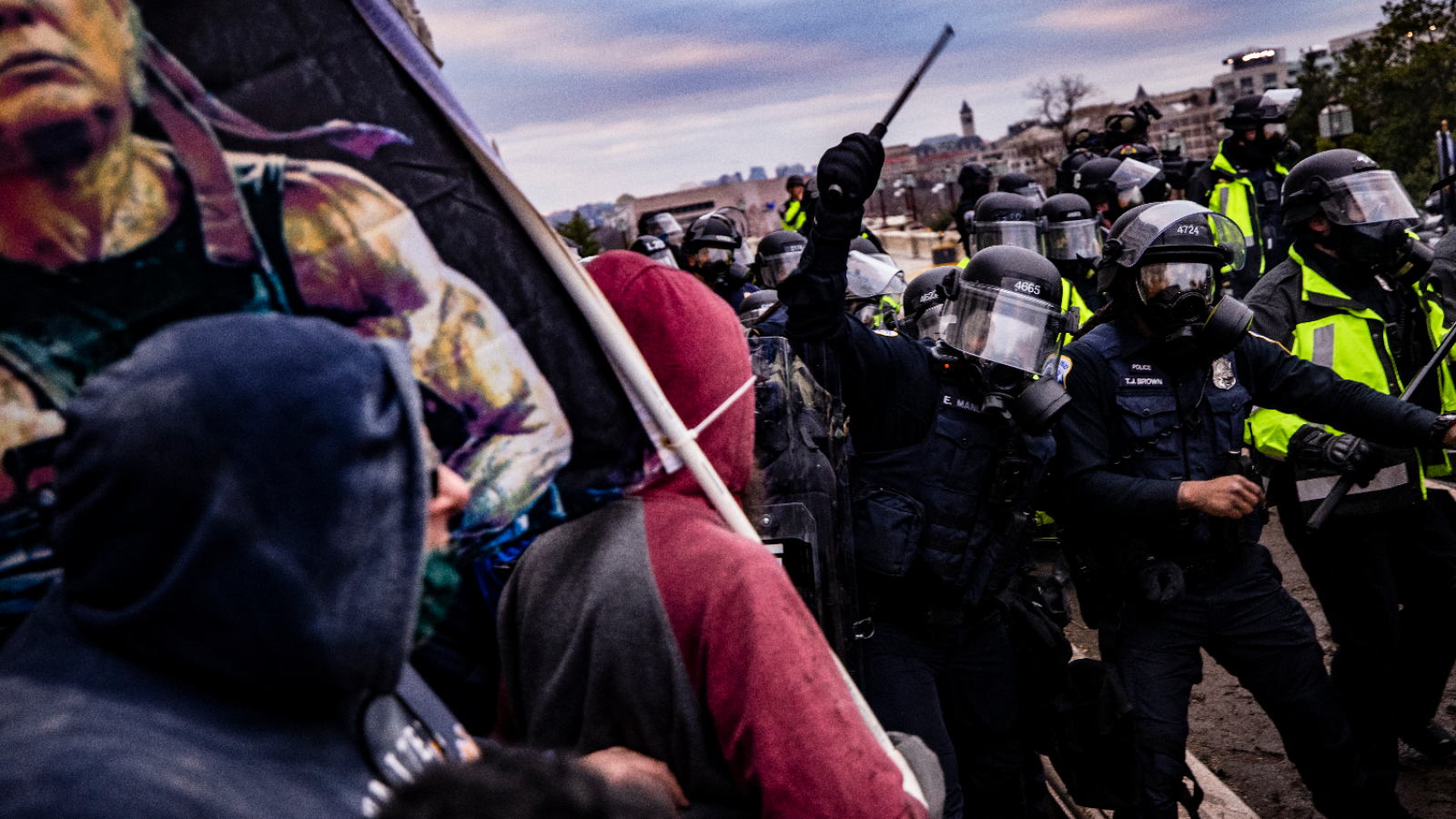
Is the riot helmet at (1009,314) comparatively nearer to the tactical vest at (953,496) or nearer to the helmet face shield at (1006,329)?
the helmet face shield at (1006,329)

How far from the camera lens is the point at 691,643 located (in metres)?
1.58

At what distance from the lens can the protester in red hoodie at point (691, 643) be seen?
4.98 feet

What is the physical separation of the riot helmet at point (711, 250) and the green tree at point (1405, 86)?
817 inches

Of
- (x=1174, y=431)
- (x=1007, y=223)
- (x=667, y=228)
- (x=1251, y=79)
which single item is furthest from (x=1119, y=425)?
(x=1251, y=79)

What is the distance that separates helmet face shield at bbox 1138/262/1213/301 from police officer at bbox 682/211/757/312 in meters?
4.97

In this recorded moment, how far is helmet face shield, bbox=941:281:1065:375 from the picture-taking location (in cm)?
350

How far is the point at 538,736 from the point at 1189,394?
2758 mm

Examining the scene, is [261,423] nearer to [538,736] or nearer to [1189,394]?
[538,736]

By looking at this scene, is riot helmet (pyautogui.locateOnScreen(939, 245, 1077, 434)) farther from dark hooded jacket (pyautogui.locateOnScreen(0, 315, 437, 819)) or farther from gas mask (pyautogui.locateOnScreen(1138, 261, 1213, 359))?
dark hooded jacket (pyautogui.locateOnScreen(0, 315, 437, 819))

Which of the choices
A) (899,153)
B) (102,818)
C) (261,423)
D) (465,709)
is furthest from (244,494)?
(899,153)

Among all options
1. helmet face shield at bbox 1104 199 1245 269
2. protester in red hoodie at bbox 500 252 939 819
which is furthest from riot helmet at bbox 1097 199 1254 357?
protester in red hoodie at bbox 500 252 939 819

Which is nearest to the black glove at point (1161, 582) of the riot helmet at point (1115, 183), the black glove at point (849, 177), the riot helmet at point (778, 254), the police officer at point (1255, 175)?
the black glove at point (849, 177)

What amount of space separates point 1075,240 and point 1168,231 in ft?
12.5

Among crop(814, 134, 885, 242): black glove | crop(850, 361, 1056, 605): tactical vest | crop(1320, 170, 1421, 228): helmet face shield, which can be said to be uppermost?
crop(814, 134, 885, 242): black glove
